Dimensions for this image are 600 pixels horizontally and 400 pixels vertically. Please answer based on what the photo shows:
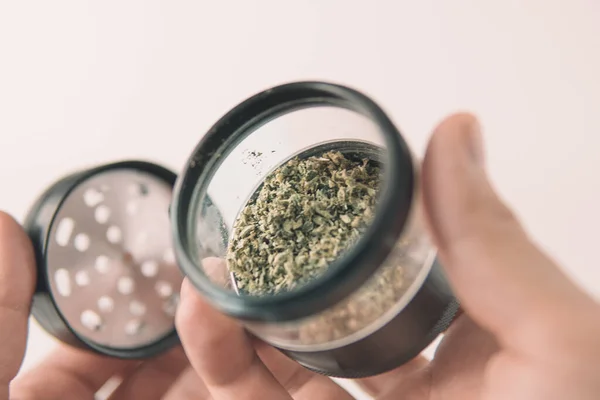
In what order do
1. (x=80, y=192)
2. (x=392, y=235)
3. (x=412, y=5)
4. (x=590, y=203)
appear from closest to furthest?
(x=392, y=235)
(x=80, y=192)
(x=590, y=203)
(x=412, y=5)

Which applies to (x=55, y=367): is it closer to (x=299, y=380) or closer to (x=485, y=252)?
(x=299, y=380)

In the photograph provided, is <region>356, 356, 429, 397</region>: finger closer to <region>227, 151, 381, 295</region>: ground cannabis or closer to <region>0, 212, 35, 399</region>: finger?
<region>227, 151, 381, 295</region>: ground cannabis

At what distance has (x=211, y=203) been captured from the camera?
0.54m

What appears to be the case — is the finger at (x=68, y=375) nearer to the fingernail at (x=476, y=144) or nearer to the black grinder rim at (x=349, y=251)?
the black grinder rim at (x=349, y=251)

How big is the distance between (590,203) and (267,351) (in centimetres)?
51

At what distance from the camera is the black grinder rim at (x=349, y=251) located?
404 mm

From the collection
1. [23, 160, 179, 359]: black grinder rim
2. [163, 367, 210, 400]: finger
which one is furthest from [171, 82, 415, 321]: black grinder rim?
[163, 367, 210, 400]: finger

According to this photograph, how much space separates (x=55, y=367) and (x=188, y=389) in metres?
0.18

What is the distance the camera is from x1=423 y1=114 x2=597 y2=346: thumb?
44 cm

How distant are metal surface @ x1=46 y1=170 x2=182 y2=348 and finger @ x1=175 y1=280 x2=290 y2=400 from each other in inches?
6.9

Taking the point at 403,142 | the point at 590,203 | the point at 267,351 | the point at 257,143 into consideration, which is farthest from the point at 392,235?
the point at 590,203

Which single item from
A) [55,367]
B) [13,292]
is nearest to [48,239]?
[13,292]

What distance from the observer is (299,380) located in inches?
30.4

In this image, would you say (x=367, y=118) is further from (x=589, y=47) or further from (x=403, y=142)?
(x=589, y=47)
